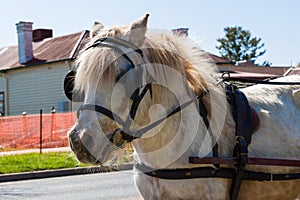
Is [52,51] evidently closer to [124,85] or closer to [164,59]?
[164,59]

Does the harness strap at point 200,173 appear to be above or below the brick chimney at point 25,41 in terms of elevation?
above

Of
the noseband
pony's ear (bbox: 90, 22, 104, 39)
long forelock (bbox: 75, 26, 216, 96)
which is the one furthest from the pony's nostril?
pony's ear (bbox: 90, 22, 104, 39)

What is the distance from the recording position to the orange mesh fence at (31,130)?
24.3 meters

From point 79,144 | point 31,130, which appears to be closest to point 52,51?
point 31,130

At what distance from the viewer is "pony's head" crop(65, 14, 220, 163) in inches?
163

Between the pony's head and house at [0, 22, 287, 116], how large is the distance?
92.1 feet

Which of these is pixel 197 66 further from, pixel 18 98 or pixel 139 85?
pixel 18 98

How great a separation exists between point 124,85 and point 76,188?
26.8 ft

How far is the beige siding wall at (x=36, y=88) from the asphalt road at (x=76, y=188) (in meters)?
19.0

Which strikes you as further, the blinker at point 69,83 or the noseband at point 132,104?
the blinker at point 69,83

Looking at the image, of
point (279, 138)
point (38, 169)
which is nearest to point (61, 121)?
point (38, 169)

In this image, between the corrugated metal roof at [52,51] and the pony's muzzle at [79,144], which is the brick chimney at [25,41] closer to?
the corrugated metal roof at [52,51]

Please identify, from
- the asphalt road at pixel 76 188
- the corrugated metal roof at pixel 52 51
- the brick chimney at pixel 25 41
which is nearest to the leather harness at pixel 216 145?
the asphalt road at pixel 76 188

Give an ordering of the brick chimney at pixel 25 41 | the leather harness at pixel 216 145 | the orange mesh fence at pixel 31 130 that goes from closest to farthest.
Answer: the leather harness at pixel 216 145 < the orange mesh fence at pixel 31 130 < the brick chimney at pixel 25 41
